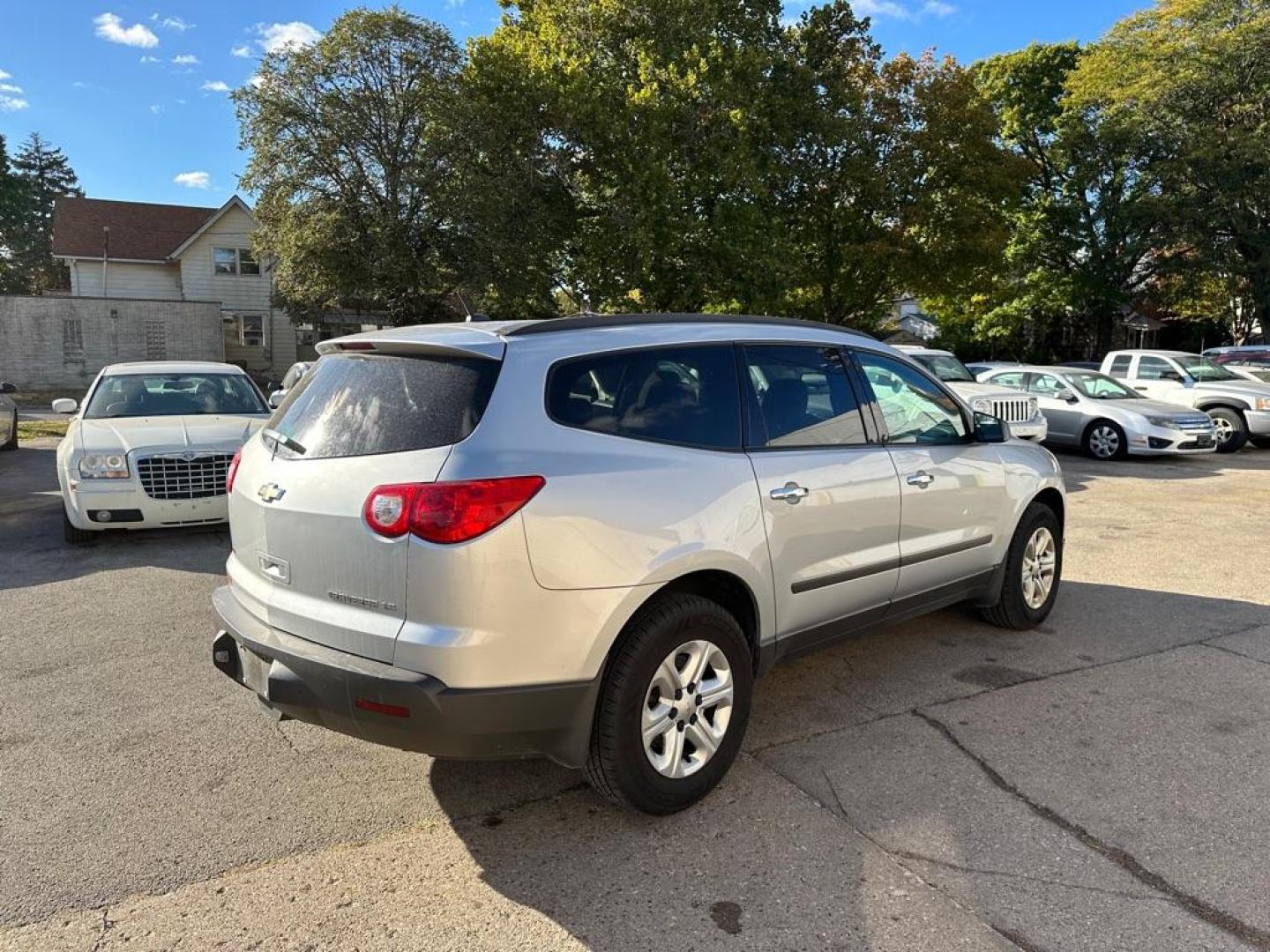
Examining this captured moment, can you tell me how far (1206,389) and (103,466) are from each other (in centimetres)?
1681

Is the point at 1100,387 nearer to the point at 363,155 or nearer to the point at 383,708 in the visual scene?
the point at 383,708

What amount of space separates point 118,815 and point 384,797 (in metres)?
0.92

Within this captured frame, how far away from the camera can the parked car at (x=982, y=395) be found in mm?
12344

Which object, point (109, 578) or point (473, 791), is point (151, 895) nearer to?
point (473, 791)

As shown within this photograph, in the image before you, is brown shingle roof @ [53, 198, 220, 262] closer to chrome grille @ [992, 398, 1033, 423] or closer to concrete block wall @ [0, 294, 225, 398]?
concrete block wall @ [0, 294, 225, 398]

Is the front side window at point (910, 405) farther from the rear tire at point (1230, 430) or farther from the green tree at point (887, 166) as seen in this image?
the green tree at point (887, 166)

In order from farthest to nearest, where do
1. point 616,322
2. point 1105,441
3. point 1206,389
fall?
point 1206,389 < point 1105,441 < point 616,322

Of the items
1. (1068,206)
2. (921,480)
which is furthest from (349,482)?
(1068,206)

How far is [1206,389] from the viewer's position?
15.2 metres

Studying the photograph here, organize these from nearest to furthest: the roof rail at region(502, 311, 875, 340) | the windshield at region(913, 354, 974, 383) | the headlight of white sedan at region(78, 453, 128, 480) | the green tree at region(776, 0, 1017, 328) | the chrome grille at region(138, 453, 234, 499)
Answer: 1. the roof rail at region(502, 311, 875, 340)
2. the headlight of white sedan at region(78, 453, 128, 480)
3. the chrome grille at region(138, 453, 234, 499)
4. the windshield at region(913, 354, 974, 383)
5. the green tree at region(776, 0, 1017, 328)

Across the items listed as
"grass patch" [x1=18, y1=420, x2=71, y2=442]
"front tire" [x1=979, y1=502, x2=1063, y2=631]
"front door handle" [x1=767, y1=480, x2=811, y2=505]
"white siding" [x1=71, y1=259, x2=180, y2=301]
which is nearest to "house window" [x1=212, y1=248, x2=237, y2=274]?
"white siding" [x1=71, y1=259, x2=180, y2=301]

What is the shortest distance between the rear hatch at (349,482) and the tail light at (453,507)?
0.04 m

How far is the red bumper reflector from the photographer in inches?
102

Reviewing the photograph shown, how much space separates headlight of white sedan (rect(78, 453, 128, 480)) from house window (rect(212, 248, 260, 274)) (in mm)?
30361
